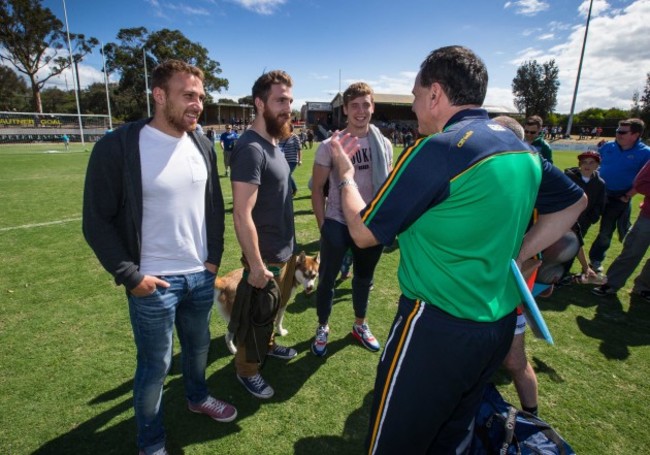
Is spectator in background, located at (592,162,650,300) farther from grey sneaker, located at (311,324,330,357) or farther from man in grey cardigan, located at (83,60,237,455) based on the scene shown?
man in grey cardigan, located at (83,60,237,455)

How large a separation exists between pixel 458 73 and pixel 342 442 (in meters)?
2.78

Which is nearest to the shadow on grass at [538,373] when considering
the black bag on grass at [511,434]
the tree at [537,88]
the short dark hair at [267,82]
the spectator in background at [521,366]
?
the spectator in background at [521,366]

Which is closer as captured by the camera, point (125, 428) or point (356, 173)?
point (125, 428)

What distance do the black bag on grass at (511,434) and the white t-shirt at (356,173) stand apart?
207cm

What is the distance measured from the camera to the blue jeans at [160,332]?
2.23m

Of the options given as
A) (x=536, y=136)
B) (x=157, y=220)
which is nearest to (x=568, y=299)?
(x=536, y=136)

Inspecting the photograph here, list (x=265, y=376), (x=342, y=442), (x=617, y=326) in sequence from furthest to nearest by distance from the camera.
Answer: (x=617, y=326)
(x=265, y=376)
(x=342, y=442)

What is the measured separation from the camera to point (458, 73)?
1547mm

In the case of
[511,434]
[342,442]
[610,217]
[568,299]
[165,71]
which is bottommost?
[342,442]

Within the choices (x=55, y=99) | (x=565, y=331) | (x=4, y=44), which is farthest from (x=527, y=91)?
(x=55, y=99)

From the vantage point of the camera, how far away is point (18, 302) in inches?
182

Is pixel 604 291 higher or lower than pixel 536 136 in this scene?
lower

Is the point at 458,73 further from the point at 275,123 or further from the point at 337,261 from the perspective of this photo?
the point at 337,261

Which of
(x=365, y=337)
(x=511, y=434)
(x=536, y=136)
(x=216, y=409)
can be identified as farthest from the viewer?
(x=536, y=136)
